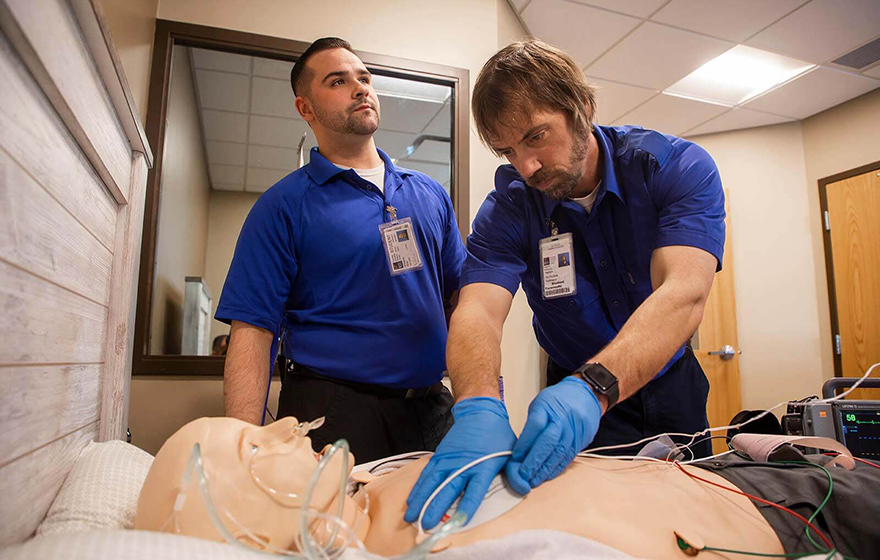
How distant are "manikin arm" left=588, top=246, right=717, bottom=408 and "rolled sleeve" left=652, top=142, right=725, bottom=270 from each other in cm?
3

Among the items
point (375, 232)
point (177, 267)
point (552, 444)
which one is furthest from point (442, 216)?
point (177, 267)

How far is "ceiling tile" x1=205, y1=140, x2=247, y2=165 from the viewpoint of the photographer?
498cm

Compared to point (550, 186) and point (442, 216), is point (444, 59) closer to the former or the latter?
point (442, 216)

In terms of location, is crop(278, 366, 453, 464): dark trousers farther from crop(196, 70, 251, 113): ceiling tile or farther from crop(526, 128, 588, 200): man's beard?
crop(196, 70, 251, 113): ceiling tile

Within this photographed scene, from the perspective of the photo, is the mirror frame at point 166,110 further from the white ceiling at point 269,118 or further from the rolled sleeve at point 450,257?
the rolled sleeve at point 450,257

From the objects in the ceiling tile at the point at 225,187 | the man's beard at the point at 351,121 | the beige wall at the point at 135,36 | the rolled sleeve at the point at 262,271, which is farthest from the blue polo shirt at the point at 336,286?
the ceiling tile at the point at 225,187

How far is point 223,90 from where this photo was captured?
398 cm

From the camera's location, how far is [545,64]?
1.35m

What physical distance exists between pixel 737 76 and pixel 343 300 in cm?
350

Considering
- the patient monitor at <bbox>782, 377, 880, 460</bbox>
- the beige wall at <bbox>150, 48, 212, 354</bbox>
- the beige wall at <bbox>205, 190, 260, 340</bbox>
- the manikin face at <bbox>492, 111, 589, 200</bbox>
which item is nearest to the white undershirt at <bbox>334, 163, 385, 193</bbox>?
the manikin face at <bbox>492, 111, 589, 200</bbox>

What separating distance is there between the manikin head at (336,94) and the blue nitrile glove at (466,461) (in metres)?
0.92

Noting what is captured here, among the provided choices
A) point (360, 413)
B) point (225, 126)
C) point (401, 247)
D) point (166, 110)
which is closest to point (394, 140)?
point (225, 126)

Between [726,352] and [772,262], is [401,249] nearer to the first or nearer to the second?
[726,352]

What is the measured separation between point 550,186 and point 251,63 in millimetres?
2919
